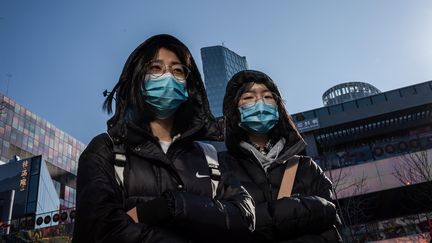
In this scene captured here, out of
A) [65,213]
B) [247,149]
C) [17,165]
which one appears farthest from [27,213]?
[247,149]

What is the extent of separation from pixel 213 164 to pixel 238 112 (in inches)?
43.5

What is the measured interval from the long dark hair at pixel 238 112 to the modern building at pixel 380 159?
10.6 m

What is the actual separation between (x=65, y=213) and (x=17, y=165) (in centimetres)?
1366

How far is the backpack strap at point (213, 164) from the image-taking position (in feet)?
6.45

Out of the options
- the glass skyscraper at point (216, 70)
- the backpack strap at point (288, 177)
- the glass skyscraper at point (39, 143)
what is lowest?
the backpack strap at point (288, 177)

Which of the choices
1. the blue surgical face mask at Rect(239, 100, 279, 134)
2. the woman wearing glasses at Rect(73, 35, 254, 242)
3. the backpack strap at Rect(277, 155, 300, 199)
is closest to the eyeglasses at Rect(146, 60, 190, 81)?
the woman wearing glasses at Rect(73, 35, 254, 242)

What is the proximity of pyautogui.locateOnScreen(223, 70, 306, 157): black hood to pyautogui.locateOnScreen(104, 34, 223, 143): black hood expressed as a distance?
1.93 ft

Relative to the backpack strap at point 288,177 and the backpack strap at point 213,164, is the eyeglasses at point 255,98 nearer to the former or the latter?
the backpack strap at point 288,177

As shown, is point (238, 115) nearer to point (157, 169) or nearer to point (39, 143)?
point (157, 169)

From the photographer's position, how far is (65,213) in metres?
23.0

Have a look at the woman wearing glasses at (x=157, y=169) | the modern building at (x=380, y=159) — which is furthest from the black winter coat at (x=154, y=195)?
the modern building at (x=380, y=159)

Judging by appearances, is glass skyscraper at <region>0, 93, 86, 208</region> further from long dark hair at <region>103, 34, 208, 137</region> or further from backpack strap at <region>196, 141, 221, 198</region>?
backpack strap at <region>196, 141, 221, 198</region>

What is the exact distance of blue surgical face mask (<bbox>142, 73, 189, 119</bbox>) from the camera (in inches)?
90.8

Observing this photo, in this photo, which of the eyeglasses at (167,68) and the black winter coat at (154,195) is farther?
the eyeglasses at (167,68)
